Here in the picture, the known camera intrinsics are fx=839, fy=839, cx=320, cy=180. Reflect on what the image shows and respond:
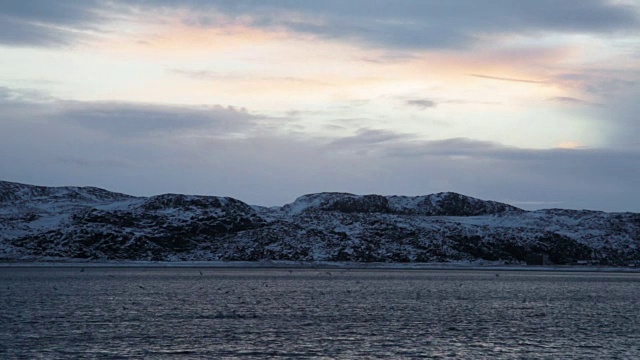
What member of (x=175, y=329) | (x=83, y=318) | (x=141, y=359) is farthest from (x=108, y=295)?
(x=141, y=359)

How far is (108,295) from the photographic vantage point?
136500 millimetres

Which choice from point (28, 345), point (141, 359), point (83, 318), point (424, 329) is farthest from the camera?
point (83, 318)

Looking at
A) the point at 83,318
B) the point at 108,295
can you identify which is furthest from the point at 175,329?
the point at 108,295

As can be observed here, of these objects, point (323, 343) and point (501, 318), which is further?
point (501, 318)

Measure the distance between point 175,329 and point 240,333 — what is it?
289 inches

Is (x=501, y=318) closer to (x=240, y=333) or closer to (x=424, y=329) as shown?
(x=424, y=329)

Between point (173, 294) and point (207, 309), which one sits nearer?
point (207, 309)

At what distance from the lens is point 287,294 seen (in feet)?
475

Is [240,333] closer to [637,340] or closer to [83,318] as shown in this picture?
[83,318]

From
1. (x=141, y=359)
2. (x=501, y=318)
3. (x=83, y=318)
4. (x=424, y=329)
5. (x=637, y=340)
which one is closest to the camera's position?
(x=141, y=359)

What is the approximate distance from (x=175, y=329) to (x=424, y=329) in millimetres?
24707

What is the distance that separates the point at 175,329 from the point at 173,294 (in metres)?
61.2

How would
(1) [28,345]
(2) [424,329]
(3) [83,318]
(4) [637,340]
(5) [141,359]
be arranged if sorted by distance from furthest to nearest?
(3) [83,318], (2) [424,329], (4) [637,340], (1) [28,345], (5) [141,359]

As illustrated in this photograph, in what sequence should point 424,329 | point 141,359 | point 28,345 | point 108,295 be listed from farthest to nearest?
point 108,295 → point 424,329 → point 28,345 → point 141,359
